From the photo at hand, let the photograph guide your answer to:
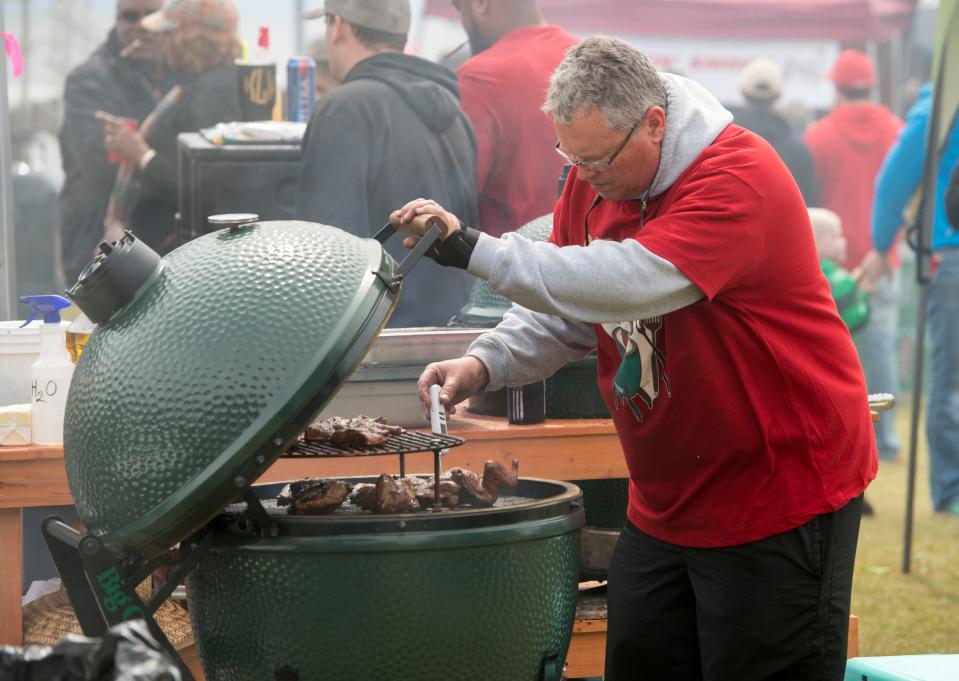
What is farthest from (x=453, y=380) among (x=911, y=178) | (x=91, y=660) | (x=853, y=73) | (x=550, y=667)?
(x=853, y=73)

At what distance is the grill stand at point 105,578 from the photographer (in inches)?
82.4

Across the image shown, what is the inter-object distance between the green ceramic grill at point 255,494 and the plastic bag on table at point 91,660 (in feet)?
1.16

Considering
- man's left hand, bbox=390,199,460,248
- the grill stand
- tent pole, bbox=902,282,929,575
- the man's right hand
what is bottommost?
tent pole, bbox=902,282,929,575

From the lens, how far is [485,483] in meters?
2.58

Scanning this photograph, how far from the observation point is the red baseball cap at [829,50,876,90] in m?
8.91

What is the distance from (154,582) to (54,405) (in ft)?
2.24

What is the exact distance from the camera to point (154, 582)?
357 cm

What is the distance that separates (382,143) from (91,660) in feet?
11.0

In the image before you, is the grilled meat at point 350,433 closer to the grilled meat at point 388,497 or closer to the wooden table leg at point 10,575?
the grilled meat at point 388,497

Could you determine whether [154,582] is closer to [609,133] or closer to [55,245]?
[609,133]

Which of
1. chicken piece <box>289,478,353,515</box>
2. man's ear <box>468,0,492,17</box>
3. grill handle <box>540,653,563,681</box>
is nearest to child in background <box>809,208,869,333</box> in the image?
man's ear <box>468,0,492,17</box>

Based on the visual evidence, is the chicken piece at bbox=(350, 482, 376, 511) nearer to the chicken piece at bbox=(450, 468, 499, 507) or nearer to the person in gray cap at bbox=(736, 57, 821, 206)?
the chicken piece at bbox=(450, 468, 499, 507)

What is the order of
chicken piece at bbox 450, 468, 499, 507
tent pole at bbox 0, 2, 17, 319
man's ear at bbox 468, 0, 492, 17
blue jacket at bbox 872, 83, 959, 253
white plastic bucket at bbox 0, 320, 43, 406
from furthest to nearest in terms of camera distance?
blue jacket at bbox 872, 83, 959, 253 → man's ear at bbox 468, 0, 492, 17 → tent pole at bbox 0, 2, 17, 319 → white plastic bucket at bbox 0, 320, 43, 406 → chicken piece at bbox 450, 468, 499, 507

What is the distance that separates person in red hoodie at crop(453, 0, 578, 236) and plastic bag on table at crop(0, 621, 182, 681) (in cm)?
380
